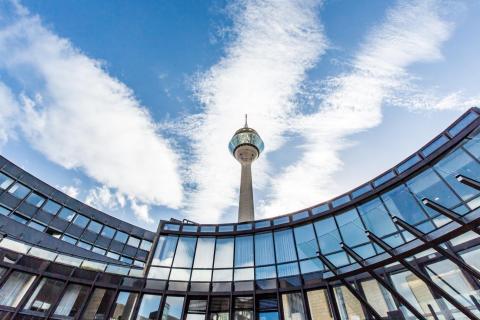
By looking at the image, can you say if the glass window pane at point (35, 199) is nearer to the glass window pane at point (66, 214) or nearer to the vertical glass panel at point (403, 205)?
the glass window pane at point (66, 214)

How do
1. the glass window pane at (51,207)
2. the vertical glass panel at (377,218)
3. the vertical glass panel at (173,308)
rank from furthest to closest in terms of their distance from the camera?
the glass window pane at (51,207) < the vertical glass panel at (173,308) < the vertical glass panel at (377,218)

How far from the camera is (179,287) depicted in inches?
538

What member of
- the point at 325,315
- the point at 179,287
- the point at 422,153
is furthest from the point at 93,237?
the point at 422,153

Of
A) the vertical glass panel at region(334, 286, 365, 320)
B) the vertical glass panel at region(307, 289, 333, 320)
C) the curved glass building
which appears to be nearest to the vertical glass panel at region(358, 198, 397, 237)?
the curved glass building

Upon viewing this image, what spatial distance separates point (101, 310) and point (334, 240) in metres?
11.6

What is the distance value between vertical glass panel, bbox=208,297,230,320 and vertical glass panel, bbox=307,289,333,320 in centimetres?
418

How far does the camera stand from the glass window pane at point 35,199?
21.0 meters

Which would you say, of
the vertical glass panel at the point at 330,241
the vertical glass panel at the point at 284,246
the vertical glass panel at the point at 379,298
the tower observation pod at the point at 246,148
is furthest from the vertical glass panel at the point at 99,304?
the tower observation pod at the point at 246,148

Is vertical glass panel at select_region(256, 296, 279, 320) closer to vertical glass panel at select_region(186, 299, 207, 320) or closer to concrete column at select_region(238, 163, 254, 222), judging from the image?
vertical glass panel at select_region(186, 299, 207, 320)

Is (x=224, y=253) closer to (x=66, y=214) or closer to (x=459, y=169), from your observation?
(x=459, y=169)

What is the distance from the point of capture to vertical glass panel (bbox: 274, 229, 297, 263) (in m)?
13.6

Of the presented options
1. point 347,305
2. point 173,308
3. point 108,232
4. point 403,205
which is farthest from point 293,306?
point 108,232

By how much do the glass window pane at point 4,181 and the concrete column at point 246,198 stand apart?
21.1 m

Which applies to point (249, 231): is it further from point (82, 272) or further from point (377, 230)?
point (82, 272)
